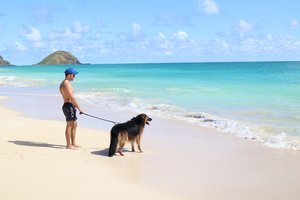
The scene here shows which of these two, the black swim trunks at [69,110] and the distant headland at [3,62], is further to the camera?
the distant headland at [3,62]

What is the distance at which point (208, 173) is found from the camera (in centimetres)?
685

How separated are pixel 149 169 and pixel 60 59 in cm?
18390

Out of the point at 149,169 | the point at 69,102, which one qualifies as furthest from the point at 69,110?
the point at 149,169

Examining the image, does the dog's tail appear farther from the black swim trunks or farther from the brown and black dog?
the black swim trunks

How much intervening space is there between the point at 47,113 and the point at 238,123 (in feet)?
22.1

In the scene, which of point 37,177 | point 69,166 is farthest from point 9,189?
point 69,166

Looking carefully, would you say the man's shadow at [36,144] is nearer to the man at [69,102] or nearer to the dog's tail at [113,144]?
the man at [69,102]

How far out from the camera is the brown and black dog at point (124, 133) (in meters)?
8.06

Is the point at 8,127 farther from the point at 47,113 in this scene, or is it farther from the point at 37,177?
the point at 37,177

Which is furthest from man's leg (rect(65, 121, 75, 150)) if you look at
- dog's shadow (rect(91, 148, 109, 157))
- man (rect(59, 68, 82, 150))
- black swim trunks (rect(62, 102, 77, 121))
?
dog's shadow (rect(91, 148, 109, 157))

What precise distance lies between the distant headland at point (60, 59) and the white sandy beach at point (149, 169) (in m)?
180

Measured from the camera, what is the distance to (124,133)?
8312mm

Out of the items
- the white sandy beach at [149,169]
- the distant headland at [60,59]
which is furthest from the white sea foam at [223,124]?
the distant headland at [60,59]

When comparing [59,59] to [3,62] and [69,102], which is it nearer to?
[3,62]
